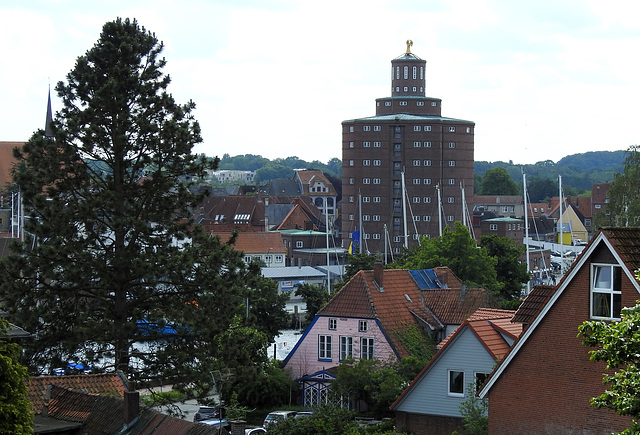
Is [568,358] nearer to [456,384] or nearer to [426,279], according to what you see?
[456,384]

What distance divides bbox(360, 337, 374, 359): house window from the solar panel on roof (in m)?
8.33

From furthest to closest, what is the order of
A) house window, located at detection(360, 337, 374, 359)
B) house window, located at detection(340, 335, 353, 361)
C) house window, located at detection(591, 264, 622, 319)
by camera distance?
house window, located at detection(340, 335, 353, 361) < house window, located at detection(360, 337, 374, 359) < house window, located at detection(591, 264, 622, 319)

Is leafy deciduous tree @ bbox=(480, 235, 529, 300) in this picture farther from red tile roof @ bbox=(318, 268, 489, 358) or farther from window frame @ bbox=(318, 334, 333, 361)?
window frame @ bbox=(318, 334, 333, 361)

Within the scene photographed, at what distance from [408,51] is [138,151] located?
4616 inches

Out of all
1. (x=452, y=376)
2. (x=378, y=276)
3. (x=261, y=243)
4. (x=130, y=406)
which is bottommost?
(x=452, y=376)

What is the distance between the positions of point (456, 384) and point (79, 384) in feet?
39.8

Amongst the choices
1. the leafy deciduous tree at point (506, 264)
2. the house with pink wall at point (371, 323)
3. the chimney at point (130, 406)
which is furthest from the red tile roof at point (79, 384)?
the leafy deciduous tree at point (506, 264)

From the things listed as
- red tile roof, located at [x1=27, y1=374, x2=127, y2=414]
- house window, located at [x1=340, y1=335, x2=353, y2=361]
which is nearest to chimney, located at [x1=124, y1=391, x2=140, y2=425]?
red tile roof, located at [x1=27, y1=374, x2=127, y2=414]

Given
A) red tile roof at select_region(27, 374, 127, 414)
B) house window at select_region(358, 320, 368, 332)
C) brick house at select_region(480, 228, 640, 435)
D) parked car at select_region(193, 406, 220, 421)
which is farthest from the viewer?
house window at select_region(358, 320, 368, 332)

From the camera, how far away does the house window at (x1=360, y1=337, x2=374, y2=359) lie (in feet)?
146

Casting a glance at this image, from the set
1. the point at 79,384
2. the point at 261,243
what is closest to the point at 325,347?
the point at 79,384

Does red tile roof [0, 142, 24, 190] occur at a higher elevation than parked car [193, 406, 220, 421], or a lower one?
higher

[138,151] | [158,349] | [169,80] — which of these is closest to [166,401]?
[158,349]

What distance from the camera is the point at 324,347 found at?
45812mm
